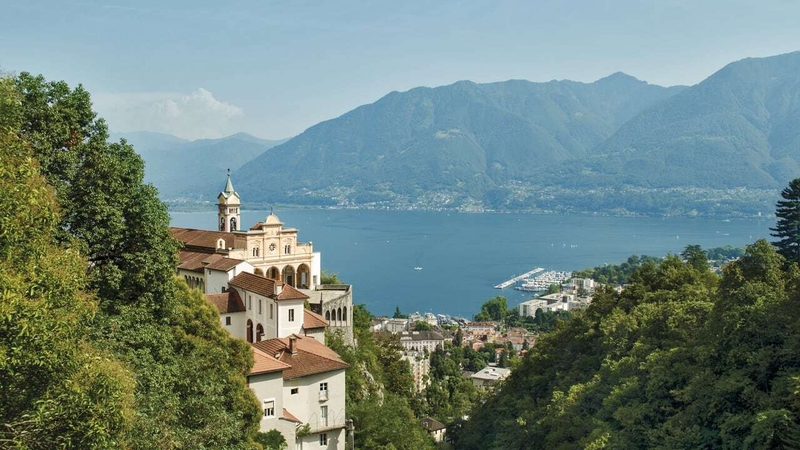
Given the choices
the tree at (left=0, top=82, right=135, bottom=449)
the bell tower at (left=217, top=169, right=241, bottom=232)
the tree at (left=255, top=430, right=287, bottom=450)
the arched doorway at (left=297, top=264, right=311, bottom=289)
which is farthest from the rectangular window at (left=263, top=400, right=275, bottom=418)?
the bell tower at (left=217, top=169, right=241, bottom=232)

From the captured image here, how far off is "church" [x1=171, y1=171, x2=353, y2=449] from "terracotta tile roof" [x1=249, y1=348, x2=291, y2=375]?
0.08 feet

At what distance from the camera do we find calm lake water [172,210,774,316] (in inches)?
3861

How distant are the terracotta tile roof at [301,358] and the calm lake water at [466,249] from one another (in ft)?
226

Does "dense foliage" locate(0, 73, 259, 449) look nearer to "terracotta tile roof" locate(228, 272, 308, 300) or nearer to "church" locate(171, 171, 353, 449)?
"church" locate(171, 171, 353, 449)

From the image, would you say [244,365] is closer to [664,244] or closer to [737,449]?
[737,449]

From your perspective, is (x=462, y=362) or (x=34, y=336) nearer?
(x=34, y=336)

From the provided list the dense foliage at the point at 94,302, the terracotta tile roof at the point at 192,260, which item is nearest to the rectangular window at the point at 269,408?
the dense foliage at the point at 94,302

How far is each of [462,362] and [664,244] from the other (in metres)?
78.1

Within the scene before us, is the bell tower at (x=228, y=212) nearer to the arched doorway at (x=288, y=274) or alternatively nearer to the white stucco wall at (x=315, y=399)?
the arched doorway at (x=288, y=274)

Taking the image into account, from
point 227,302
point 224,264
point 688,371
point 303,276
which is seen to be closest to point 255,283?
point 227,302

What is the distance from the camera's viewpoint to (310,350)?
17.0 m

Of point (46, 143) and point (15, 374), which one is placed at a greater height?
point (46, 143)

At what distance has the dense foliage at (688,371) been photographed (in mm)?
11031

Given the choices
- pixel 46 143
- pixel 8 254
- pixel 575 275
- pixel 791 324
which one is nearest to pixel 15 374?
pixel 8 254
